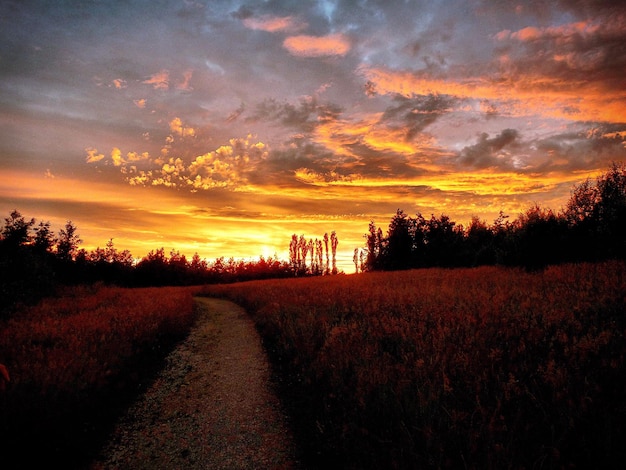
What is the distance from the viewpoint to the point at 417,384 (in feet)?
15.0

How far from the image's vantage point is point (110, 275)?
5406cm

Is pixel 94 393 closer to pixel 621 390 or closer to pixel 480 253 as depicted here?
pixel 621 390

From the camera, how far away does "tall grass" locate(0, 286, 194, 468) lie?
14.6 feet

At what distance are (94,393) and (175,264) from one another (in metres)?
64.3

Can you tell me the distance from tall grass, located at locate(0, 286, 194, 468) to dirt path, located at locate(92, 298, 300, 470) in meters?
0.45

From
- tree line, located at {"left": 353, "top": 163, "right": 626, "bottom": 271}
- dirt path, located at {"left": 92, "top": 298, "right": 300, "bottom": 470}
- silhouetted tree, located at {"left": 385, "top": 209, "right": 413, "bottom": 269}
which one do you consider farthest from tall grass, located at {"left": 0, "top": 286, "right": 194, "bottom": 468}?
silhouetted tree, located at {"left": 385, "top": 209, "right": 413, "bottom": 269}

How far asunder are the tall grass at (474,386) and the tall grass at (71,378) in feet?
12.0

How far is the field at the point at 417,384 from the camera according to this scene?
3.43 metres

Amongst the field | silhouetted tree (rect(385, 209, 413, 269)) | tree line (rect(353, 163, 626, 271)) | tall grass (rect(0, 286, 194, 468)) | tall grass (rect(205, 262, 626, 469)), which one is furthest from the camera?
silhouetted tree (rect(385, 209, 413, 269))

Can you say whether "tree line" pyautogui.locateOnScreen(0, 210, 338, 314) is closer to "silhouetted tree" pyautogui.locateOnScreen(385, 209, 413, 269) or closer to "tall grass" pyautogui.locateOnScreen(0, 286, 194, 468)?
"tall grass" pyautogui.locateOnScreen(0, 286, 194, 468)

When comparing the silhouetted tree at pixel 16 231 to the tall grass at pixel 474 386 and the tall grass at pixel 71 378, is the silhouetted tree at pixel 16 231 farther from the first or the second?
the tall grass at pixel 474 386

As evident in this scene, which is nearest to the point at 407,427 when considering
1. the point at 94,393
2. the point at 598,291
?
the point at 94,393

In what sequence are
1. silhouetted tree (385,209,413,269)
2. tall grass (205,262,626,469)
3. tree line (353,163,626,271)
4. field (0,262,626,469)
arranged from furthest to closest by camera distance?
silhouetted tree (385,209,413,269) < tree line (353,163,626,271) < field (0,262,626,469) < tall grass (205,262,626,469)

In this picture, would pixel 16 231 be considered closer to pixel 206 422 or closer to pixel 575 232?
pixel 206 422
